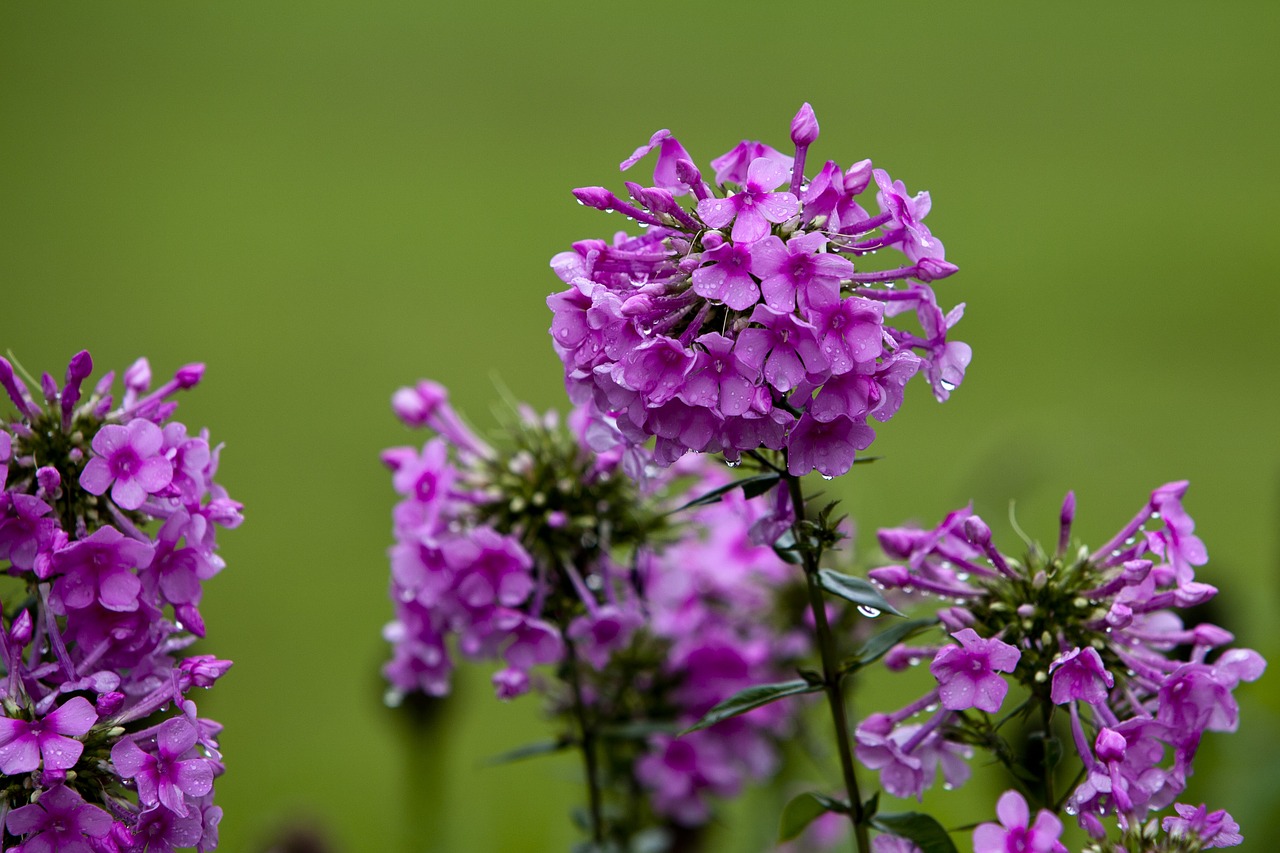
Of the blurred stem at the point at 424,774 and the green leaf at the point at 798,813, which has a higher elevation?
the blurred stem at the point at 424,774

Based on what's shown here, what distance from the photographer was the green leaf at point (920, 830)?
138cm

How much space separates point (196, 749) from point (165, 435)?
0.34 meters

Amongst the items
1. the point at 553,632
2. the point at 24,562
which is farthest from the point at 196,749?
the point at 553,632

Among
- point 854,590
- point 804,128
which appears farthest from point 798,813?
point 804,128

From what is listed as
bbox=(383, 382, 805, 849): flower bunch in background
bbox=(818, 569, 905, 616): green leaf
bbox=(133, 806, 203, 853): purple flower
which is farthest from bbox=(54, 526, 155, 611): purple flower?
bbox=(818, 569, 905, 616): green leaf

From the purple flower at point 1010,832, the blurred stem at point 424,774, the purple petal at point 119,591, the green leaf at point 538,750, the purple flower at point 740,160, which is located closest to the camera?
the purple flower at point 1010,832

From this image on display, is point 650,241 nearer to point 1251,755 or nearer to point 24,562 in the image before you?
point 24,562

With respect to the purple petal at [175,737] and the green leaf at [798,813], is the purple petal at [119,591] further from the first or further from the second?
the green leaf at [798,813]

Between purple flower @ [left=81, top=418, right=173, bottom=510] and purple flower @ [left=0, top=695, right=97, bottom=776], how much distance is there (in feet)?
0.71

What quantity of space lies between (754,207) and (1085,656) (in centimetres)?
56

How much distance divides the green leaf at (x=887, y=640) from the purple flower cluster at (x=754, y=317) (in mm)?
251

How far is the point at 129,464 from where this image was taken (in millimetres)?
1387

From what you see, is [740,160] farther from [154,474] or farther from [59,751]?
[59,751]

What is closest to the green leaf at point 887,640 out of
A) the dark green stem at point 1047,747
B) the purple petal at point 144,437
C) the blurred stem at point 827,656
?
the blurred stem at point 827,656
